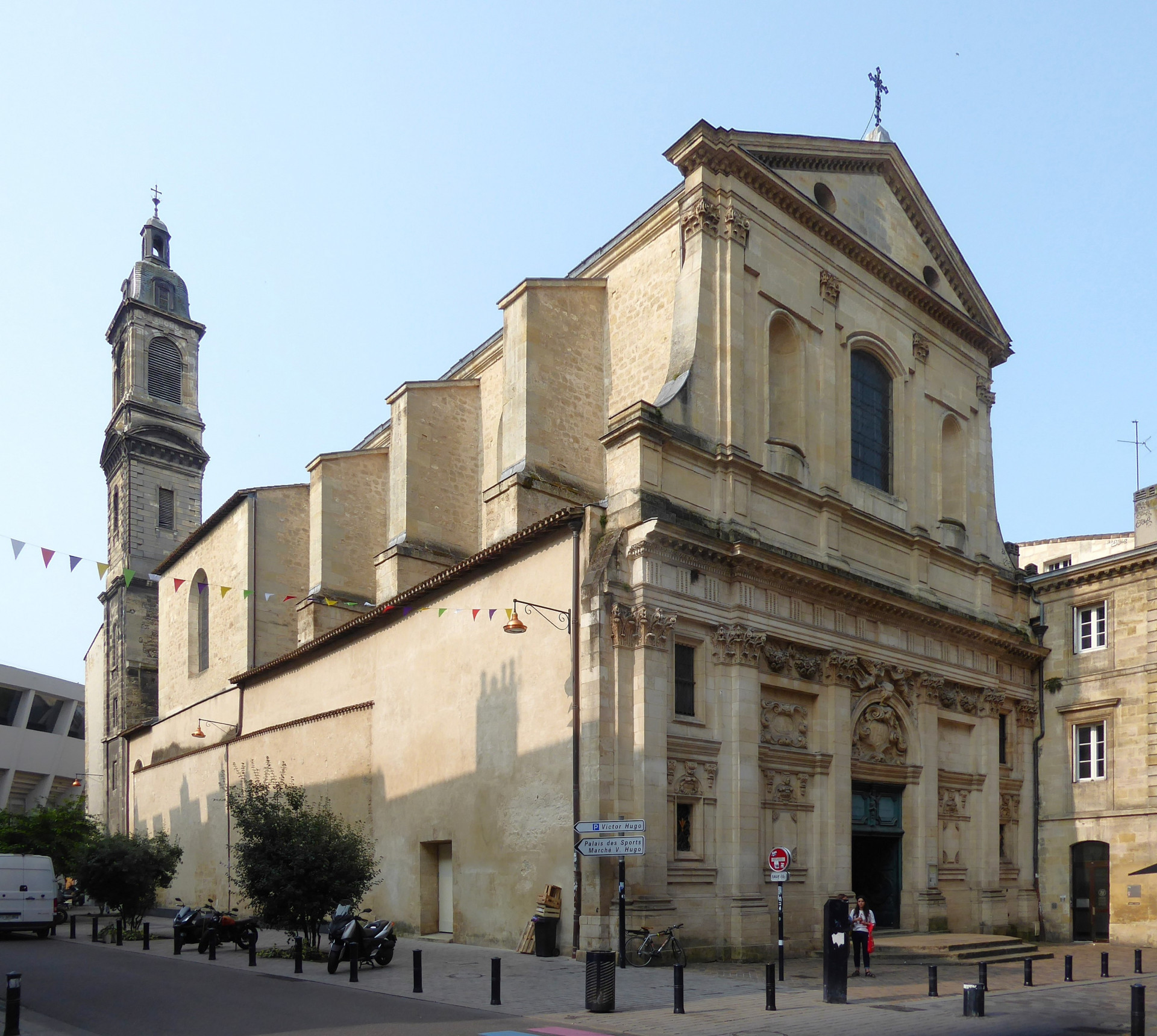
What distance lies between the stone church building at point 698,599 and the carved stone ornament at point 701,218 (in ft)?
0.20

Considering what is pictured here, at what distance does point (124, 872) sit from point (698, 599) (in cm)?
1310

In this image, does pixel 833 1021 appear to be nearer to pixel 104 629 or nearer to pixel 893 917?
pixel 893 917

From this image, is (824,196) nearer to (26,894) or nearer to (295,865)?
(295,865)

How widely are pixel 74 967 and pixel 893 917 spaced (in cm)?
1499

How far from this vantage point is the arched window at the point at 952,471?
2741 cm

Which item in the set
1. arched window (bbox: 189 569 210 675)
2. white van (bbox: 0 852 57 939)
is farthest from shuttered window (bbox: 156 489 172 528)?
white van (bbox: 0 852 57 939)

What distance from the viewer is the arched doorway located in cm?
2564

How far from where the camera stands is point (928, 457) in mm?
26844

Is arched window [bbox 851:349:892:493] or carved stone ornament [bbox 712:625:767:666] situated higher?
arched window [bbox 851:349:892:493]

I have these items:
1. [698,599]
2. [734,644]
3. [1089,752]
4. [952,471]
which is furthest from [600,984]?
[952,471]

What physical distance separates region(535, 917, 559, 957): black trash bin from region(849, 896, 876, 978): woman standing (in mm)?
4503

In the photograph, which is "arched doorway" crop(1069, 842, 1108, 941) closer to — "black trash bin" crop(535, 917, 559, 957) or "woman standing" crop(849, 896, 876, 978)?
"woman standing" crop(849, 896, 876, 978)

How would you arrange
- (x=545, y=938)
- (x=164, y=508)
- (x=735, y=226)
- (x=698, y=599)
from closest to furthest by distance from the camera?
(x=545, y=938) → (x=698, y=599) → (x=735, y=226) → (x=164, y=508)

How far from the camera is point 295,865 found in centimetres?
1762
